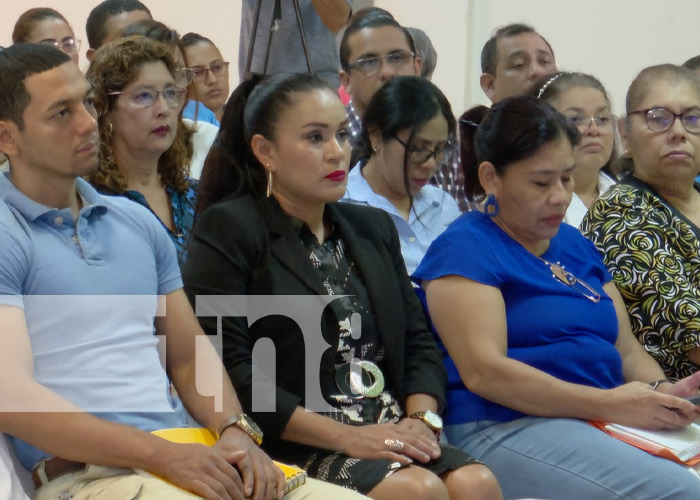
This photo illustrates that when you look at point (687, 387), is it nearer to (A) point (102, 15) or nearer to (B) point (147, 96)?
(B) point (147, 96)

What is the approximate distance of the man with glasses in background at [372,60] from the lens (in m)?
3.43

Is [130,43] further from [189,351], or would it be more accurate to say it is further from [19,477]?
[19,477]

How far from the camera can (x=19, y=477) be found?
5.49ft

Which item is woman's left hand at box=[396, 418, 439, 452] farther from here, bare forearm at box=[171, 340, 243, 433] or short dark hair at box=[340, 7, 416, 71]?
short dark hair at box=[340, 7, 416, 71]

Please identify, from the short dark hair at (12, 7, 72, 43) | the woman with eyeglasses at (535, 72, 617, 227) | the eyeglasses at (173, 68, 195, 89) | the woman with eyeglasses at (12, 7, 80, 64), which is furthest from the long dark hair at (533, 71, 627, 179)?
the short dark hair at (12, 7, 72, 43)

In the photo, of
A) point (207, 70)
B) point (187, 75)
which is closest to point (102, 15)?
point (207, 70)

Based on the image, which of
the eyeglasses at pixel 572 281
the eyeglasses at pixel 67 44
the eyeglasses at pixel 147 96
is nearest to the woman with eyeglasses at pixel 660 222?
the eyeglasses at pixel 572 281

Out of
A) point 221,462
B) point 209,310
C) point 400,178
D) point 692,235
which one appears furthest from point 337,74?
point 221,462

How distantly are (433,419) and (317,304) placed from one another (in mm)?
323

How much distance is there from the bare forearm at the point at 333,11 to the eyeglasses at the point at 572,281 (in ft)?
4.43

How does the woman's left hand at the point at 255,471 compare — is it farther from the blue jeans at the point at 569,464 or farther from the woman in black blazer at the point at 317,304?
the blue jeans at the point at 569,464

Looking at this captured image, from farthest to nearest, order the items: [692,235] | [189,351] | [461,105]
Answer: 1. [461,105]
2. [692,235]
3. [189,351]

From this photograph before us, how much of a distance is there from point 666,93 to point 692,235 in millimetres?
410

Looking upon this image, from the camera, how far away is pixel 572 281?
2.24 meters
